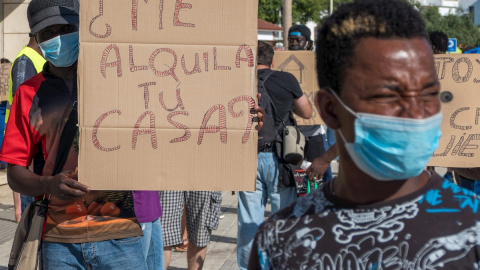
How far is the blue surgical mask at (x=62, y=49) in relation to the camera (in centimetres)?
356

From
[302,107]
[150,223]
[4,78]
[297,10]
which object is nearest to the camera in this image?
[150,223]

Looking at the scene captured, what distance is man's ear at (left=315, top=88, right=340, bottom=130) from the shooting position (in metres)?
2.12

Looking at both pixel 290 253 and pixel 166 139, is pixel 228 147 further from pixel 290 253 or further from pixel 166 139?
pixel 290 253

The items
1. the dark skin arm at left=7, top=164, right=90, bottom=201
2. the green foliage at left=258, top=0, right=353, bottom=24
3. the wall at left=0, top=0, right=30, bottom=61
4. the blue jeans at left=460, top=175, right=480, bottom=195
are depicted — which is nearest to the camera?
the dark skin arm at left=7, top=164, right=90, bottom=201

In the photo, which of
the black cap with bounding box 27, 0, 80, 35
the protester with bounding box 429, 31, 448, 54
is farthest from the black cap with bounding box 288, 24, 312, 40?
the black cap with bounding box 27, 0, 80, 35

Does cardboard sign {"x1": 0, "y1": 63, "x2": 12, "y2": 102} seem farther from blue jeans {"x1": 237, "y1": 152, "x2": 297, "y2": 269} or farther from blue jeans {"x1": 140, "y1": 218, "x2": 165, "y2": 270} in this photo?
blue jeans {"x1": 140, "y1": 218, "x2": 165, "y2": 270}

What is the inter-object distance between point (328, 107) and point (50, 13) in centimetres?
184

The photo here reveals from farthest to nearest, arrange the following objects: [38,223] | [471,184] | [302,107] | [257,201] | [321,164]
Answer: [302,107], [257,201], [321,164], [471,184], [38,223]

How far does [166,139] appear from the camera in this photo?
11.3 feet

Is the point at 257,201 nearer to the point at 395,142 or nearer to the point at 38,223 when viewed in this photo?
the point at 38,223

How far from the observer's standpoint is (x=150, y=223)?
4.24m

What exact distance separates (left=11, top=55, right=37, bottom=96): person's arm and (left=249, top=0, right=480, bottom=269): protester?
4.98 meters

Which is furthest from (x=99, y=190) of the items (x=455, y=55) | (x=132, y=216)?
(x=455, y=55)

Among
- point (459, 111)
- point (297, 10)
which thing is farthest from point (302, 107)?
point (297, 10)
